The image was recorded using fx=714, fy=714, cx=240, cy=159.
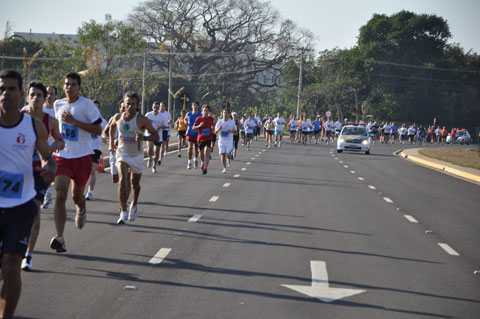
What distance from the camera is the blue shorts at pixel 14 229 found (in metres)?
4.82

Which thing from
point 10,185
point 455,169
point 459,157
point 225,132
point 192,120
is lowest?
point 459,157

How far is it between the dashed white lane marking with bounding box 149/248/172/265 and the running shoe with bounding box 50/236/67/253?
3.31ft

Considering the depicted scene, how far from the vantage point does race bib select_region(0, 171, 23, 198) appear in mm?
4895

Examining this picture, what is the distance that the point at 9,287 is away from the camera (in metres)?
4.75

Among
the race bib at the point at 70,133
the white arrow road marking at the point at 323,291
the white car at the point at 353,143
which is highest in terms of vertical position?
the race bib at the point at 70,133

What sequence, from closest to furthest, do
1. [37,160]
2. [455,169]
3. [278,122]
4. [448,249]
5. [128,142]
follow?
[37,160] < [448,249] < [128,142] < [455,169] < [278,122]

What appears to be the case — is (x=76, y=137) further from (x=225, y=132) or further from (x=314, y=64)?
(x=314, y=64)

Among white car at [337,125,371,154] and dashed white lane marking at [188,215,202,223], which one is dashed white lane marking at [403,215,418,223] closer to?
dashed white lane marking at [188,215,202,223]

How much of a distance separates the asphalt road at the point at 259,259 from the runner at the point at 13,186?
90cm

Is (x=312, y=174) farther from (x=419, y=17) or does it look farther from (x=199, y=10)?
(x=419, y=17)

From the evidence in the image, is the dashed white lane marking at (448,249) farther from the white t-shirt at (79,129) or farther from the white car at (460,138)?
the white car at (460,138)

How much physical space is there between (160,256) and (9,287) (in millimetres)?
3488

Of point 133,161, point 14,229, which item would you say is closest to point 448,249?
point 133,161

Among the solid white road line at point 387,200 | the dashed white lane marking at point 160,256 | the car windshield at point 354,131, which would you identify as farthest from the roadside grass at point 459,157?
the dashed white lane marking at point 160,256
